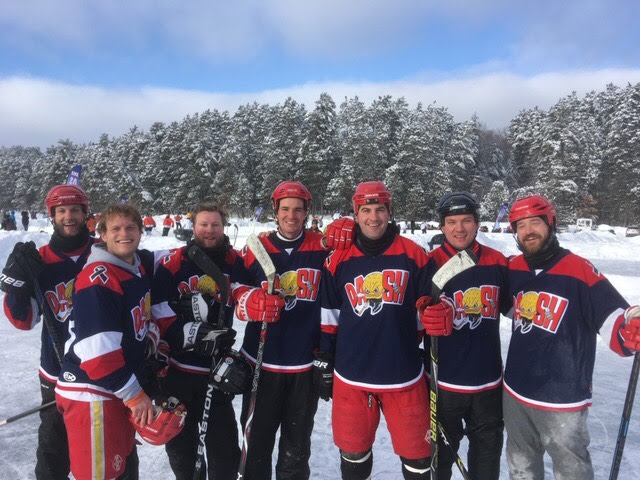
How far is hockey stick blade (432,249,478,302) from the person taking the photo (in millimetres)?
2723

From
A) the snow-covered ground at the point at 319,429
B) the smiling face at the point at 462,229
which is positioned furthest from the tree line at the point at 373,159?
the smiling face at the point at 462,229

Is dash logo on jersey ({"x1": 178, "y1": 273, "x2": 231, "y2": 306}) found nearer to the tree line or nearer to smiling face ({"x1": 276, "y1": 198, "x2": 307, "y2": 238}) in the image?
smiling face ({"x1": 276, "y1": 198, "x2": 307, "y2": 238})

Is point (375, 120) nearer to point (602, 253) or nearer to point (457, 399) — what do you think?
point (602, 253)

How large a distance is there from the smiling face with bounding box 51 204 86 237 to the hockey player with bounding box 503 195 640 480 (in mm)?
3108

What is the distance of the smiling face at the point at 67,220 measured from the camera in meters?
3.01

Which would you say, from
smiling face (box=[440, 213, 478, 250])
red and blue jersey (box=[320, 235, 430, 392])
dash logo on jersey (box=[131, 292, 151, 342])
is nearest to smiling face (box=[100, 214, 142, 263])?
dash logo on jersey (box=[131, 292, 151, 342])

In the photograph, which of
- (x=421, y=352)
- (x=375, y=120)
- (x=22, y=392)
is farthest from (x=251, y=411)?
(x=375, y=120)

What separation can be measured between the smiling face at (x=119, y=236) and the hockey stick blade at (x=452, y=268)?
1.95m

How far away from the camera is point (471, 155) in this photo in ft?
161

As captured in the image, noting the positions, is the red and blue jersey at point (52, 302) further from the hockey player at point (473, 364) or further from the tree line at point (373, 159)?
the tree line at point (373, 159)

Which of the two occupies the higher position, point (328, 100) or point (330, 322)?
point (328, 100)

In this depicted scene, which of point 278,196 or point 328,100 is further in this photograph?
point 328,100

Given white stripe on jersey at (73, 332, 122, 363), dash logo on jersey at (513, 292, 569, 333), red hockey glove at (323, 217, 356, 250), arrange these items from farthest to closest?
red hockey glove at (323, 217, 356, 250) < dash logo on jersey at (513, 292, 569, 333) < white stripe on jersey at (73, 332, 122, 363)

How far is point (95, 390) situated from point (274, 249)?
4.76ft
